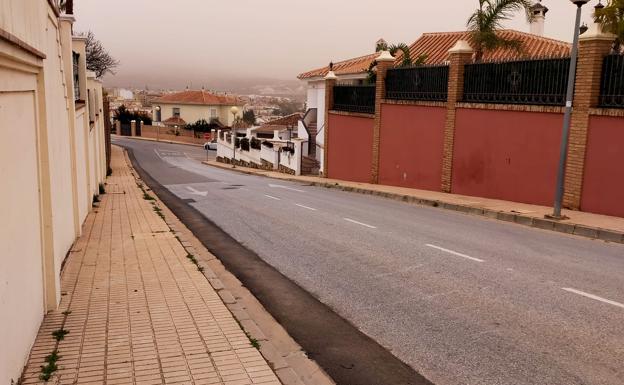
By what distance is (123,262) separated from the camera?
8984 millimetres

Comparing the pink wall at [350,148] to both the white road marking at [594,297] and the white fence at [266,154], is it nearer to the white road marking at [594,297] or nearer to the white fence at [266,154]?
the white fence at [266,154]

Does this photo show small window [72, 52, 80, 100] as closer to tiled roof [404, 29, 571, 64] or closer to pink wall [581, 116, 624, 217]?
pink wall [581, 116, 624, 217]

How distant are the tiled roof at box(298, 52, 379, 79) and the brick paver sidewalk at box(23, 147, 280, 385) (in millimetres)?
31857

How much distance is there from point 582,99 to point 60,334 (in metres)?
13.9

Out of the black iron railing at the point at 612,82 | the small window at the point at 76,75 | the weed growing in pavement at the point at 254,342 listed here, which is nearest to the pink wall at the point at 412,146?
the black iron railing at the point at 612,82

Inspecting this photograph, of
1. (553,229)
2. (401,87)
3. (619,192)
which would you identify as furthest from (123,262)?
(401,87)

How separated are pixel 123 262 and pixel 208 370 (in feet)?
14.8

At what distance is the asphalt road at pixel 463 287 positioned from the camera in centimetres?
567

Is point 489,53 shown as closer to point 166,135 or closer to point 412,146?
point 412,146

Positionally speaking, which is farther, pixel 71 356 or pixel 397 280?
pixel 397 280

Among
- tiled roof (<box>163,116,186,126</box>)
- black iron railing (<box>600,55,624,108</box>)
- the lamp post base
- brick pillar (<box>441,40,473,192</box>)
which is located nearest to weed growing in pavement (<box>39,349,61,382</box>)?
the lamp post base

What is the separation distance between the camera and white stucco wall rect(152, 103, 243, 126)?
95875mm

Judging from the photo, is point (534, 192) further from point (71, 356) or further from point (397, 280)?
point (71, 356)

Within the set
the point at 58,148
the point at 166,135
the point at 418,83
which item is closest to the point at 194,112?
the point at 166,135
